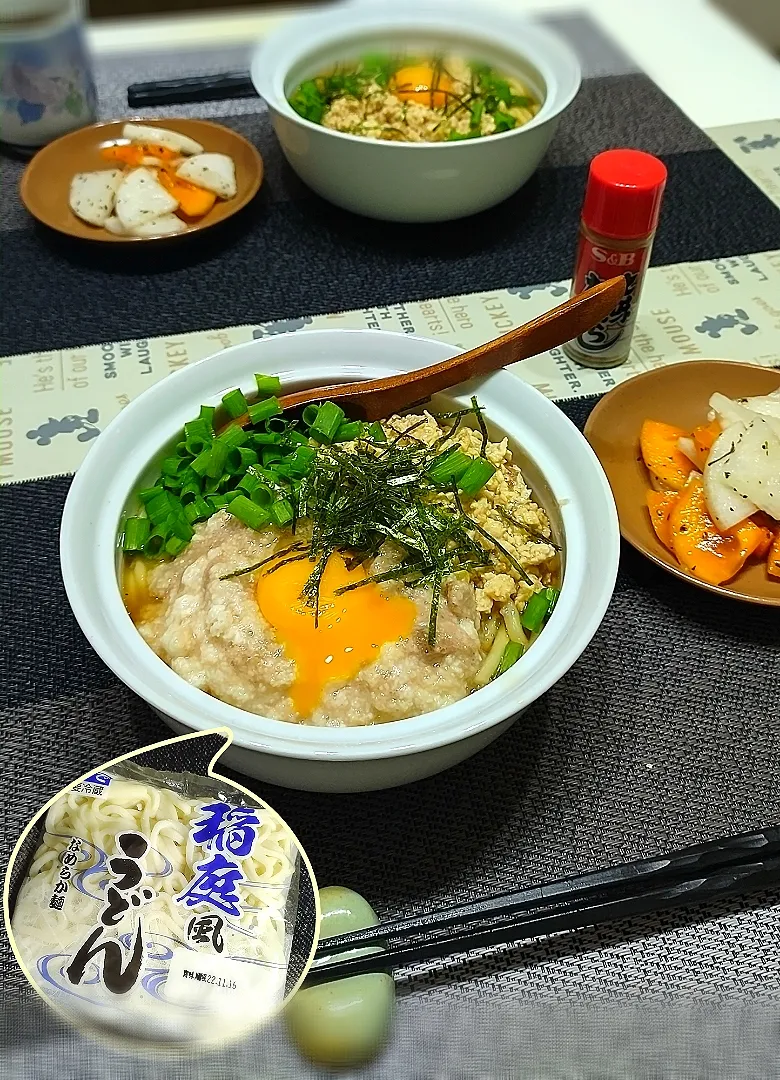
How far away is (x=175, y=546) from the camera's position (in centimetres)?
123

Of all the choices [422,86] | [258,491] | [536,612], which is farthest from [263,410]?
[422,86]

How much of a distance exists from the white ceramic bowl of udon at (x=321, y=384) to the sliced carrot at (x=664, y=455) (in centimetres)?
29

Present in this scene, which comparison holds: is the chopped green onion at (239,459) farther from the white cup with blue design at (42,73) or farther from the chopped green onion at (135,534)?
the white cup with blue design at (42,73)

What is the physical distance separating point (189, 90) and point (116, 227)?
63cm

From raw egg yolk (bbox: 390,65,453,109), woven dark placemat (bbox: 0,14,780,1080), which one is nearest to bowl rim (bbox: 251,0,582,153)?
raw egg yolk (bbox: 390,65,453,109)

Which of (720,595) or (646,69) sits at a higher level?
(646,69)

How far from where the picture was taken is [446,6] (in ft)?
7.18

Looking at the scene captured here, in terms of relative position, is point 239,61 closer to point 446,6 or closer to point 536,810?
point 446,6

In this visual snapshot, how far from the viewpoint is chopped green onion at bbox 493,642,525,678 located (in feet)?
3.73

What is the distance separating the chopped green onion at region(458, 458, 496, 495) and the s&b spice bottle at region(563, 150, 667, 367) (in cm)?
55

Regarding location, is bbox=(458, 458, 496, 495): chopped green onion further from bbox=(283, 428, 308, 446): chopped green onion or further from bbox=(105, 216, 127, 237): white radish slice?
bbox=(105, 216, 127, 237): white radish slice

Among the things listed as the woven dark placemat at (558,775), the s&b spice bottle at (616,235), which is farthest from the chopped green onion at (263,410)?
the s&b spice bottle at (616,235)

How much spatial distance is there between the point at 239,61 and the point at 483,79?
774mm

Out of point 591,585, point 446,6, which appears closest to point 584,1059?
point 591,585
